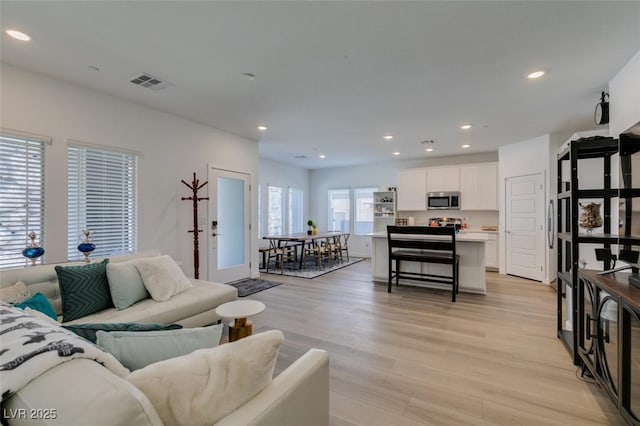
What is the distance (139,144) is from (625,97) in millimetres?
5502

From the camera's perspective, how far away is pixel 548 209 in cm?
502

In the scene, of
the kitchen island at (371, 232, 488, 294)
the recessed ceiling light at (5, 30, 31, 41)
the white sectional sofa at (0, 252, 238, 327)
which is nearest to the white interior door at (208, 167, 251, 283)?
the white sectional sofa at (0, 252, 238, 327)

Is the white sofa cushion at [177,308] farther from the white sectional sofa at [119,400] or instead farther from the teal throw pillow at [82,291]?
the white sectional sofa at [119,400]

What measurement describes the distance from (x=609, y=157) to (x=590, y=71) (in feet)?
3.35

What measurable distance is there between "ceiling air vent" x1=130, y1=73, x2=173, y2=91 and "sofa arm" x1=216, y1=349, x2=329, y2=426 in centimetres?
328

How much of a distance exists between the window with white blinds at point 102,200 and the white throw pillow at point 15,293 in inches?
51.3

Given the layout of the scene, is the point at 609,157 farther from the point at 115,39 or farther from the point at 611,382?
the point at 115,39

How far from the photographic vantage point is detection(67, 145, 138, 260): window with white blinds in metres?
3.33

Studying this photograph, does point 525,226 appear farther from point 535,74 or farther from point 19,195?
point 19,195

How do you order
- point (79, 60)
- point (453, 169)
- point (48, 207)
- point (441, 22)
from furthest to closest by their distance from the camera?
point (453, 169), point (48, 207), point (79, 60), point (441, 22)

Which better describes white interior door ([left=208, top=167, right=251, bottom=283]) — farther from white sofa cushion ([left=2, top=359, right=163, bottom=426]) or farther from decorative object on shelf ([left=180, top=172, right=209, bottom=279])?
white sofa cushion ([left=2, top=359, right=163, bottom=426])

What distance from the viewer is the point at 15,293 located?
80.8 inches

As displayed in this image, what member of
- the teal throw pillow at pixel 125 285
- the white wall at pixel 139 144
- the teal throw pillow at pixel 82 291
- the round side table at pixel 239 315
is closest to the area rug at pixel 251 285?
the white wall at pixel 139 144

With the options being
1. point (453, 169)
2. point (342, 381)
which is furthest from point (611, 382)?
point (453, 169)
